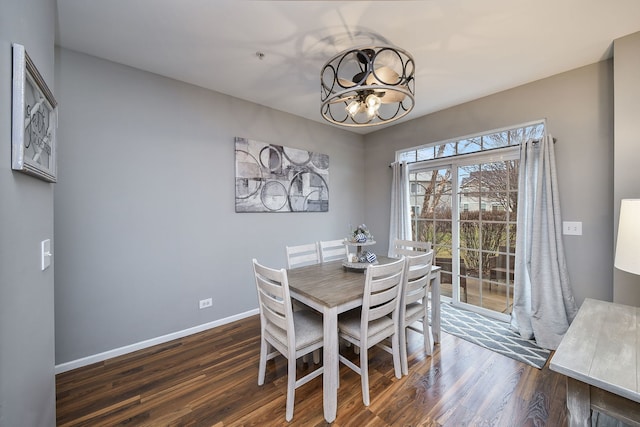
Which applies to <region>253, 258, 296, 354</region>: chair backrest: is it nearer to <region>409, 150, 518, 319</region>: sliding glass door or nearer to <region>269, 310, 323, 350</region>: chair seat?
<region>269, 310, 323, 350</region>: chair seat

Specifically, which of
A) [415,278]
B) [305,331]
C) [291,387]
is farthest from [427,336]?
[291,387]

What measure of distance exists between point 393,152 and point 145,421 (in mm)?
4028

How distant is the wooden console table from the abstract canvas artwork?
2832 mm

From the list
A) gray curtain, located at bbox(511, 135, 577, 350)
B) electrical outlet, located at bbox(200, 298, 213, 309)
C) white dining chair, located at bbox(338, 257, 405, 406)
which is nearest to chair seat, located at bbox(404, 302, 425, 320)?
white dining chair, located at bbox(338, 257, 405, 406)

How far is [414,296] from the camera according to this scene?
6.89ft

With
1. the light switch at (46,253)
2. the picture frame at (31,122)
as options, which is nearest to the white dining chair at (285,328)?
the light switch at (46,253)

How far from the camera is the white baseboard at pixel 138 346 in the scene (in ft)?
6.83

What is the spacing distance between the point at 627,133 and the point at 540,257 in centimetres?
121

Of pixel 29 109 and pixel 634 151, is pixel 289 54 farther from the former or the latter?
pixel 634 151

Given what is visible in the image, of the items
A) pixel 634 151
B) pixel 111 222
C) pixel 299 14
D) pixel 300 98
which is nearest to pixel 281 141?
pixel 300 98

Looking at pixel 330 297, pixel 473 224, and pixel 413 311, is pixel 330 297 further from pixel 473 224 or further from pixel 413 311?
pixel 473 224

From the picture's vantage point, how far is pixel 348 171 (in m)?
4.21

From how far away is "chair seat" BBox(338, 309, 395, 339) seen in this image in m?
1.77

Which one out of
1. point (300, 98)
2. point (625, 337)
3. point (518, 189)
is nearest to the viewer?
point (625, 337)
